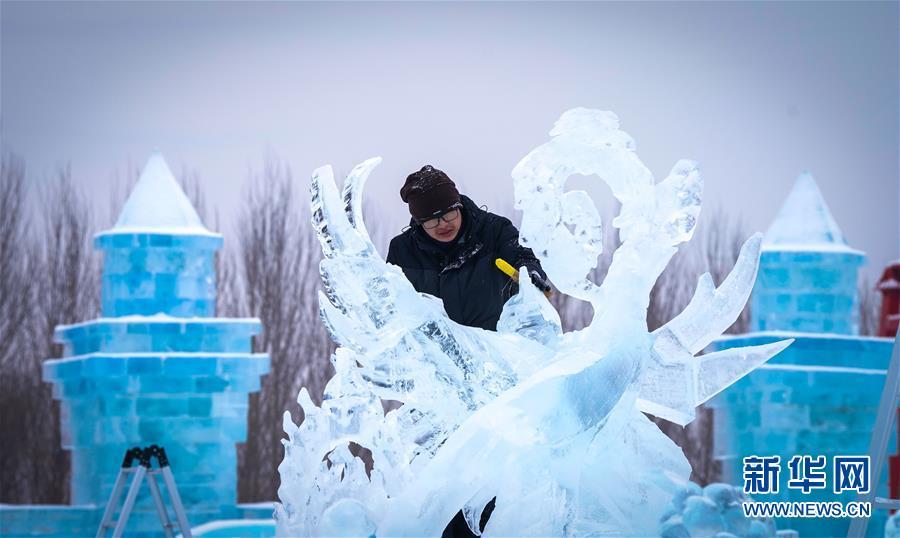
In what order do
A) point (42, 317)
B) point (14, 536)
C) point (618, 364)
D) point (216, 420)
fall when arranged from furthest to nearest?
point (42, 317) < point (216, 420) < point (14, 536) < point (618, 364)

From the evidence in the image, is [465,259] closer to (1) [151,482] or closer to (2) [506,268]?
(2) [506,268]

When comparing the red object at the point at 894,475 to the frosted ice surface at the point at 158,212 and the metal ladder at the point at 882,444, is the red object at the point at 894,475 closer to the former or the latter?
the metal ladder at the point at 882,444

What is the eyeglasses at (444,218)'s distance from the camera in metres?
4.11

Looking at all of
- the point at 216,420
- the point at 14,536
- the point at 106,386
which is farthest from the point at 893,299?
the point at 14,536

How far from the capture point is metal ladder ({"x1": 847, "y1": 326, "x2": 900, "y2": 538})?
4.49 m

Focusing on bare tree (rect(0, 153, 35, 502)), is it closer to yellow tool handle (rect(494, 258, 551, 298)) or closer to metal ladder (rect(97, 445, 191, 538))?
metal ladder (rect(97, 445, 191, 538))

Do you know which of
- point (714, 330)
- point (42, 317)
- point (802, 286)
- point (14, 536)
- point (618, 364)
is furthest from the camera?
point (42, 317)

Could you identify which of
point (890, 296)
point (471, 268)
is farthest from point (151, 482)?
point (890, 296)

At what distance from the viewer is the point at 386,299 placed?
382cm

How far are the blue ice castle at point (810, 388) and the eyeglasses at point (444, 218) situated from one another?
16.8 ft

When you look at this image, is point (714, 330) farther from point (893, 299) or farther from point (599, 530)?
point (893, 299)

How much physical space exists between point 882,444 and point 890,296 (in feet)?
17.5

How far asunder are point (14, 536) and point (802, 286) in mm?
5363

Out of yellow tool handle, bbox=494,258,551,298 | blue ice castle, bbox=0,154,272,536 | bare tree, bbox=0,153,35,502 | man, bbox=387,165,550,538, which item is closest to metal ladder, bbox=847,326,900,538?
man, bbox=387,165,550,538
